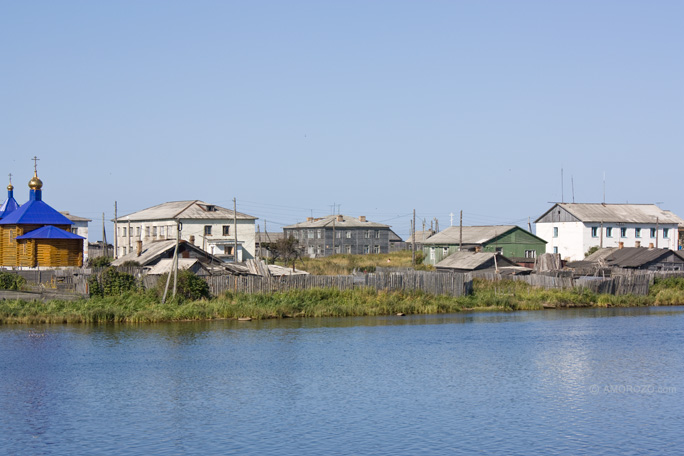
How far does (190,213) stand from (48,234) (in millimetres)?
22370

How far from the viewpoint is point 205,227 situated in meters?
75.1

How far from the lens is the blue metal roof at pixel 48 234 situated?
5406 centimetres

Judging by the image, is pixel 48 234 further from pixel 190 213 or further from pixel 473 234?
pixel 473 234

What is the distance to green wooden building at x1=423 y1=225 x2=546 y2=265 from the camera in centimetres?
7581

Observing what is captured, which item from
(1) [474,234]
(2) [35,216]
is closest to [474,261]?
(1) [474,234]

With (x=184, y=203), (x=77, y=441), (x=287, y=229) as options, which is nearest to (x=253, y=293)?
(x=77, y=441)

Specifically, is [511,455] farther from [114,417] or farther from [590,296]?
[590,296]

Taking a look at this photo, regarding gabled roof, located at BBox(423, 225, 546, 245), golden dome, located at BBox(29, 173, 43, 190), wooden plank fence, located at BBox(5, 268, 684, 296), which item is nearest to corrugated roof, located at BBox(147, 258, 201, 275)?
wooden plank fence, located at BBox(5, 268, 684, 296)

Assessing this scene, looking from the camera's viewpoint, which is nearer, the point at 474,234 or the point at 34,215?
the point at 34,215

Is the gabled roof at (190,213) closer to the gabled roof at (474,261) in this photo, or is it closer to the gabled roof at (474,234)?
the gabled roof at (474,234)

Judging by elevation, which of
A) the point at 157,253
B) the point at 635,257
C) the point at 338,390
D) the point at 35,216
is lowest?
the point at 338,390

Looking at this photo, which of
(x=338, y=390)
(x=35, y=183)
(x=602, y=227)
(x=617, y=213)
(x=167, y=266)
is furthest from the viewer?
(x=617, y=213)

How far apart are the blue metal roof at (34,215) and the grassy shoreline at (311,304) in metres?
18.5

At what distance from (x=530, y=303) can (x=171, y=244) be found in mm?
22911
